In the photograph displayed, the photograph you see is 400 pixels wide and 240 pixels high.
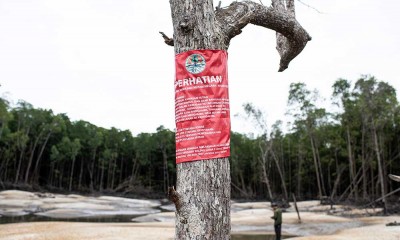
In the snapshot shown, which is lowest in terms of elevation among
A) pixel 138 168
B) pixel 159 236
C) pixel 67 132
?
pixel 159 236

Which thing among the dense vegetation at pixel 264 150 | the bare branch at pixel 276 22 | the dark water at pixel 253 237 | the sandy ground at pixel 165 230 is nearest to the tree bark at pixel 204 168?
the bare branch at pixel 276 22

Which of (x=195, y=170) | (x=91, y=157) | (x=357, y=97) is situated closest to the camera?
(x=195, y=170)

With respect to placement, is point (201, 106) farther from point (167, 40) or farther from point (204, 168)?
point (167, 40)

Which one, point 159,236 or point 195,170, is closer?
point 195,170

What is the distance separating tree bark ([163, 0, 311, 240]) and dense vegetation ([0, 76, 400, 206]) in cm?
3307

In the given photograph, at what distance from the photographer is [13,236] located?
15.1m

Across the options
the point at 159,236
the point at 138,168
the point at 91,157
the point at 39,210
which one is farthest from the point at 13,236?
the point at 138,168

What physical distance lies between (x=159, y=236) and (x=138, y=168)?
58.2 meters

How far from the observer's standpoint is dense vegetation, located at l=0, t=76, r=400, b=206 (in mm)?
41031

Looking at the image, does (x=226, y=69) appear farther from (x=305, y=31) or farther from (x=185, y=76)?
(x=305, y=31)

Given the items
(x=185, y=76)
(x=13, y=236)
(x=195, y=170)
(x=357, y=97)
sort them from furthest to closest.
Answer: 1. (x=357, y=97)
2. (x=13, y=236)
3. (x=185, y=76)
4. (x=195, y=170)

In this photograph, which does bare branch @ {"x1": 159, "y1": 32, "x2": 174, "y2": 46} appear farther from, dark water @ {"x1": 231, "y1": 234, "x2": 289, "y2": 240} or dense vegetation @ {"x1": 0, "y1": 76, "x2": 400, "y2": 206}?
dense vegetation @ {"x1": 0, "y1": 76, "x2": 400, "y2": 206}

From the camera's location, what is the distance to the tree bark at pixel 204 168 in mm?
2734

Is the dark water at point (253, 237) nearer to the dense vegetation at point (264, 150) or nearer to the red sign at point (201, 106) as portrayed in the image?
the red sign at point (201, 106)
